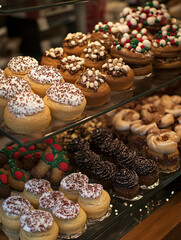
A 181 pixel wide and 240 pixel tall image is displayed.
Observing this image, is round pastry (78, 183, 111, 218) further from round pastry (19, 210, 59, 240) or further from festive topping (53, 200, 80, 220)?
round pastry (19, 210, 59, 240)

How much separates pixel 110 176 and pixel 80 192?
10.7 inches

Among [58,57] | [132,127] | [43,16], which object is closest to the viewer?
[58,57]

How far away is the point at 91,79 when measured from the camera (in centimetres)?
196

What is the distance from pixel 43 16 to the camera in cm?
319

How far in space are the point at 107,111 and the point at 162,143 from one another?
0.60 metres

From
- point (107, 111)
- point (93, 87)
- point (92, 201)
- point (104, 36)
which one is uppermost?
point (104, 36)

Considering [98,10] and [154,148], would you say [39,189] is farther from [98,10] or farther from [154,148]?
[98,10]

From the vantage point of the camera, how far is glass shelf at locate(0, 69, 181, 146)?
5.44 ft

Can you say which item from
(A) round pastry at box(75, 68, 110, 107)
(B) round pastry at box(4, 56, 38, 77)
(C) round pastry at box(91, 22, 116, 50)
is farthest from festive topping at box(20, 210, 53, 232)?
(C) round pastry at box(91, 22, 116, 50)

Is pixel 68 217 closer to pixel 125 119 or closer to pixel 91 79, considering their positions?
pixel 91 79

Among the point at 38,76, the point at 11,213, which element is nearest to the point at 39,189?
the point at 11,213

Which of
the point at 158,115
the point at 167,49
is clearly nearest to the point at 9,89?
the point at 167,49

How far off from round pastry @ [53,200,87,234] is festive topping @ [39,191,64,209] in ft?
0.13

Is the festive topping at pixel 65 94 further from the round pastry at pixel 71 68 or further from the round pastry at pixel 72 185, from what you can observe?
the round pastry at pixel 72 185
